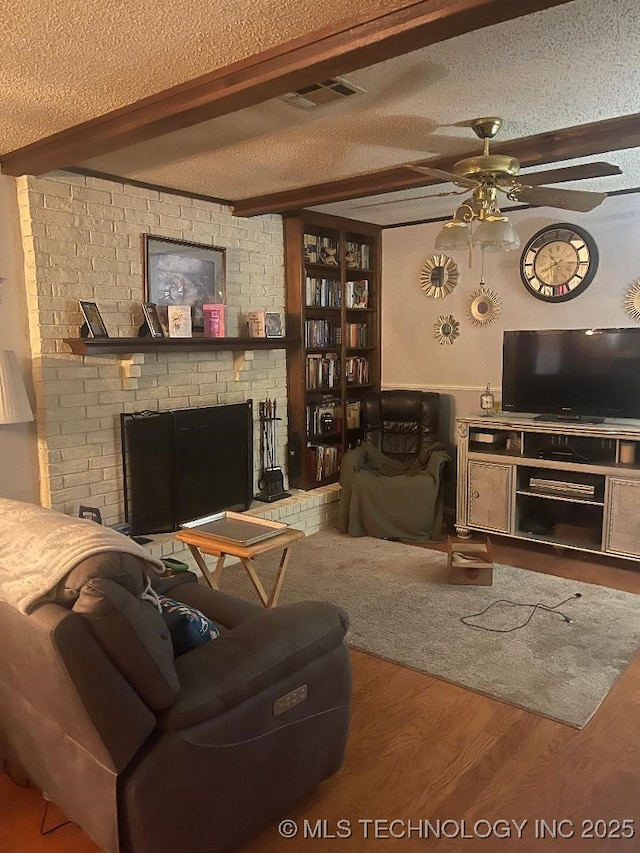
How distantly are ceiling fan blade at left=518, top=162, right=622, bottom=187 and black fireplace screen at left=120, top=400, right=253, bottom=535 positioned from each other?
8.10ft

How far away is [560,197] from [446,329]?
2.44 meters

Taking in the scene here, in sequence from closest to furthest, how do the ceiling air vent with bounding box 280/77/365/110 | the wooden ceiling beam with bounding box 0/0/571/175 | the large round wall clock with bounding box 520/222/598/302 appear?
the wooden ceiling beam with bounding box 0/0/571/175
the ceiling air vent with bounding box 280/77/365/110
the large round wall clock with bounding box 520/222/598/302

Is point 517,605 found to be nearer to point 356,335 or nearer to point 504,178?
point 504,178

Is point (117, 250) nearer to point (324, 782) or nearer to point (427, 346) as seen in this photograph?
point (427, 346)

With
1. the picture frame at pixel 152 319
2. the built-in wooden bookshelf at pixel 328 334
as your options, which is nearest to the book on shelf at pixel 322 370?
the built-in wooden bookshelf at pixel 328 334

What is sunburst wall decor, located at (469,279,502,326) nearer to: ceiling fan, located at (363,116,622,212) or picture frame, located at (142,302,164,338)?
ceiling fan, located at (363,116,622,212)

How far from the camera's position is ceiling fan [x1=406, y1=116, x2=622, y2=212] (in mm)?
2739

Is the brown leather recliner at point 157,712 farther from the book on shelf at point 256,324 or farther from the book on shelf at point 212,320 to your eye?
the book on shelf at point 256,324

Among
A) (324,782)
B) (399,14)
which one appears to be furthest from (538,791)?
(399,14)

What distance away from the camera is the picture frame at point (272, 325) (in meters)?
4.68

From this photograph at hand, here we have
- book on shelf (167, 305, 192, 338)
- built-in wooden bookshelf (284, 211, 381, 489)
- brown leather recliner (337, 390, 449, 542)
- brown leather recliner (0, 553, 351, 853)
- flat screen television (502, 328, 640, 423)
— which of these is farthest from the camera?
built-in wooden bookshelf (284, 211, 381, 489)

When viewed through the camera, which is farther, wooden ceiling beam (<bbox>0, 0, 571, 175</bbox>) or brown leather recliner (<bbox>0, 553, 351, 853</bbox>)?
wooden ceiling beam (<bbox>0, 0, 571, 175</bbox>)

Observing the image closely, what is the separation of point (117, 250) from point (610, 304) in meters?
3.31

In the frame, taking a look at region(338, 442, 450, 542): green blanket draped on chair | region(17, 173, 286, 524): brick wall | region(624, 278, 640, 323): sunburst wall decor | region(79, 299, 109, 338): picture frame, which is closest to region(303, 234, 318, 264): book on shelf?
region(17, 173, 286, 524): brick wall
